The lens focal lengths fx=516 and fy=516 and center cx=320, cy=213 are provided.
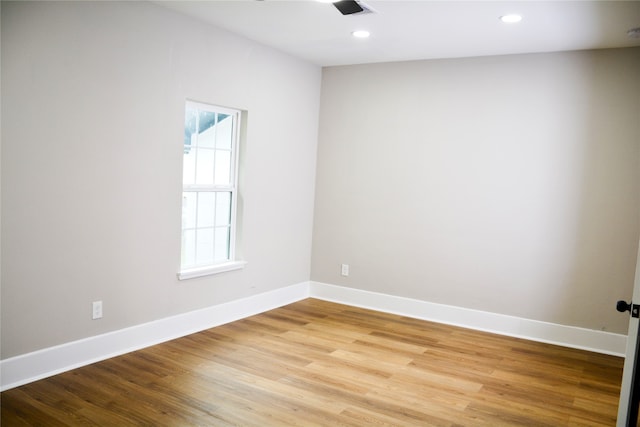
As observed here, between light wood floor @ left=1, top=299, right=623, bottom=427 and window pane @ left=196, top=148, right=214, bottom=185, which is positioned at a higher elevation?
window pane @ left=196, top=148, right=214, bottom=185

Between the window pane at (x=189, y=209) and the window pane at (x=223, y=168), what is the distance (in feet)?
1.10

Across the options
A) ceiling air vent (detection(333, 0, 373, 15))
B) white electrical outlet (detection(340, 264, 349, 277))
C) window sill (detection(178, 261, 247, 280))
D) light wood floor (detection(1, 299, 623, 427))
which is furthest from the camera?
white electrical outlet (detection(340, 264, 349, 277))

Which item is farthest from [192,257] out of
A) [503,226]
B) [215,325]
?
[503,226]

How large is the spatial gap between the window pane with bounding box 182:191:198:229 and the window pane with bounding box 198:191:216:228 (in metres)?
0.07

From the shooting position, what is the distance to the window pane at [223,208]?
467cm

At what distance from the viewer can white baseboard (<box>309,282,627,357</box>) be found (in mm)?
4371

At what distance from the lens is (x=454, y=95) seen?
4.96 meters

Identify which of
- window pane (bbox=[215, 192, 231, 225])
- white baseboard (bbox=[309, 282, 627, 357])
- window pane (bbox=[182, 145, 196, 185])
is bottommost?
white baseboard (bbox=[309, 282, 627, 357])

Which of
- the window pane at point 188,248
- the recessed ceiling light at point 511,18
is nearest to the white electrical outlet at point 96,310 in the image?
the window pane at point 188,248

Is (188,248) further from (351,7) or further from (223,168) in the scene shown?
(351,7)

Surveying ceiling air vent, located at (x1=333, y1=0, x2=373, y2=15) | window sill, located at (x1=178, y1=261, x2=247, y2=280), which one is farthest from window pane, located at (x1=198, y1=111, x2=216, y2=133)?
ceiling air vent, located at (x1=333, y1=0, x2=373, y2=15)

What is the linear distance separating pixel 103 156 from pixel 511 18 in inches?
118

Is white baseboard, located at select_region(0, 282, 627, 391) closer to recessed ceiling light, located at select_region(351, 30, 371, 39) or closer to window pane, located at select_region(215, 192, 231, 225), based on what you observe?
window pane, located at select_region(215, 192, 231, 225)

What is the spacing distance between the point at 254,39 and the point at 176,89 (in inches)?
40.1
